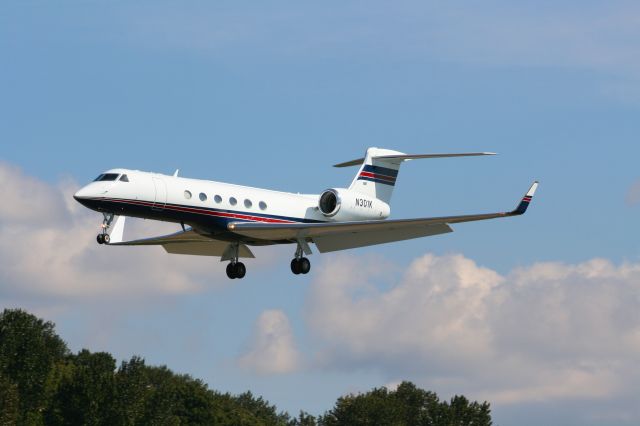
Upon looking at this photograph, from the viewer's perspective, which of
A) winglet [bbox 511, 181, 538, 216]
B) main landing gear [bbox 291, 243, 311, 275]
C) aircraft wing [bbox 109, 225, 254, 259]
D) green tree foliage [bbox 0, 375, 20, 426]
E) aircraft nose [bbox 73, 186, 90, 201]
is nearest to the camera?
winglet [bbox 511, 181, 538, 216]

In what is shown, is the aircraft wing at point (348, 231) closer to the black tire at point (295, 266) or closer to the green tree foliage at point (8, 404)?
the black tire at point (295, 266)

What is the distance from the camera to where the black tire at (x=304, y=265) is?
48875mm

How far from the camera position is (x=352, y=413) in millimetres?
113188

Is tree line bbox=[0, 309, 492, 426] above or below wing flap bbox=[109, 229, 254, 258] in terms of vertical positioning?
above

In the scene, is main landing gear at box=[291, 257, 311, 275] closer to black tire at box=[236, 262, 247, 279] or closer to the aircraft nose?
black tire at box=[236, 262, 247, 279]

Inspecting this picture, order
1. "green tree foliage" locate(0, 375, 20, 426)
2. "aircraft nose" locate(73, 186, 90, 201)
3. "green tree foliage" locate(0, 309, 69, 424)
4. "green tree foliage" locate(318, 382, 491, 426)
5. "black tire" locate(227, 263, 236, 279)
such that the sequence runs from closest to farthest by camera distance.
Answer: "aircraft nose" locate(73, 186, 90, 201) → "black tire" locate(227, 263, 236, 279) → "green tree foliage" locate(0, 375, 20, 426) → "green tree foliage" locate(0, 309, 69, 424) → "green tree foliage" locate(318, 382, 491, 426)

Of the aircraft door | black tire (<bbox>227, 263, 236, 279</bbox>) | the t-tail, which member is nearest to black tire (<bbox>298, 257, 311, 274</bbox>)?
black tire (<bbox>227, 263, 236, 279</bbox>)

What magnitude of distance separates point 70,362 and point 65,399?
18.2 m

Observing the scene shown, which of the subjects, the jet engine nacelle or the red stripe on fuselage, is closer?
the red stripe on fuselage

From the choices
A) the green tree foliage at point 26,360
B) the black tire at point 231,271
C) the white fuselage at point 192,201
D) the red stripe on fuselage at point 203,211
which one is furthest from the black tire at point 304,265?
the green tree foliage at point 26,360

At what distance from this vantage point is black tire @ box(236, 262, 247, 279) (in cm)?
4969

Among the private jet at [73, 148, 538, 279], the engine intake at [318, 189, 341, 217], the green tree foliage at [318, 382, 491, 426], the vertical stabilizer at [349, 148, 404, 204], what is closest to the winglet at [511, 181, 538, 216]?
the private jet at [73, 148, 538, 279]

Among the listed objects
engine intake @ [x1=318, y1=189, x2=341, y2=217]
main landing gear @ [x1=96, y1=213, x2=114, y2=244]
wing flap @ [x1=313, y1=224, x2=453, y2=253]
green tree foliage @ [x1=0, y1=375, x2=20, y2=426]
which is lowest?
main landing gear @ [x1=96, y1=213, x2=114, y2=244]

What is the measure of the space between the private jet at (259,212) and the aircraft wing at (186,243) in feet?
0.12
